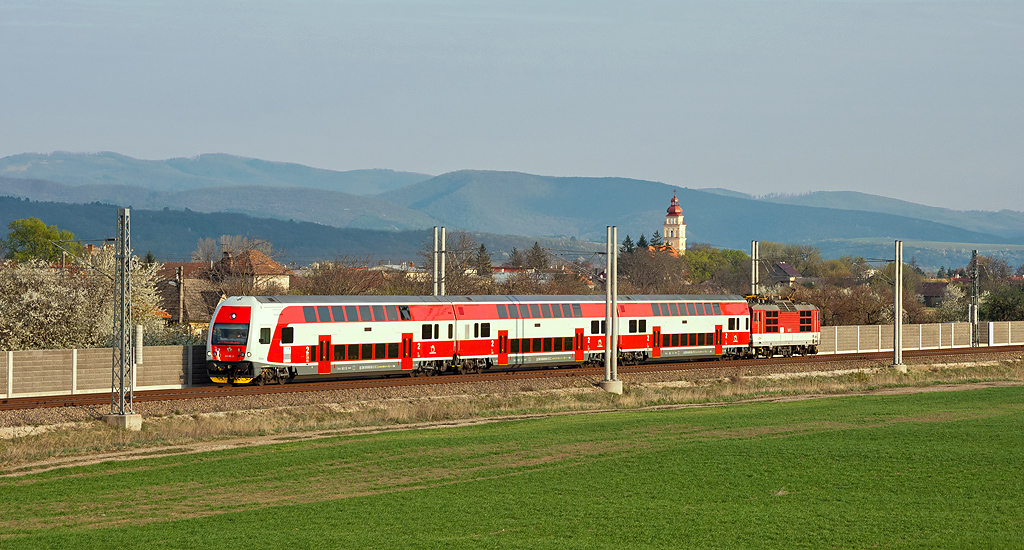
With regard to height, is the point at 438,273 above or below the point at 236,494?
above

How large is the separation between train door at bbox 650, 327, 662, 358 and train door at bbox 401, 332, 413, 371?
53.5 feet

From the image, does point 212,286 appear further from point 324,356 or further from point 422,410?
point 422,410

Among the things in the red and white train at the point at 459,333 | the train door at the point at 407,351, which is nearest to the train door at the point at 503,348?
the red and white train at the point at 459,333

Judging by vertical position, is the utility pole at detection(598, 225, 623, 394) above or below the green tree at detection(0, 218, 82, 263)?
below

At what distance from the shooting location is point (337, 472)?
86.6 feet

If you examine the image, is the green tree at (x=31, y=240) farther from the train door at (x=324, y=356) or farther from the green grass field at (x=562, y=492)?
the green grass field at (x=562, y=492)

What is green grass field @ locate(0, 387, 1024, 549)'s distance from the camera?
735 inches

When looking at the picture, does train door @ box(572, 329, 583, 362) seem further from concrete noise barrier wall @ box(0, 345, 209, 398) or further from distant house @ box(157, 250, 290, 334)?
distant house @ box(157, 250, 290, 334)

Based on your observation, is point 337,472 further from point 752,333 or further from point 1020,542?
point 752,333

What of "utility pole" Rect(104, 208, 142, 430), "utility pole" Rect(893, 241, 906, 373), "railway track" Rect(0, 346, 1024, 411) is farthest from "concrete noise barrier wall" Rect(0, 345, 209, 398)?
"utility pole" Rect(893, 241, 906, 373)

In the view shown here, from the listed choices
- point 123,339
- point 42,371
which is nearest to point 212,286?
point 42,371

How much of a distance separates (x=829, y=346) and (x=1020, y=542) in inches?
2355

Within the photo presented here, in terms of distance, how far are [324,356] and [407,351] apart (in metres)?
4.31

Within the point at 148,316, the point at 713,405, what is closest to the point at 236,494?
the point at 713,405
